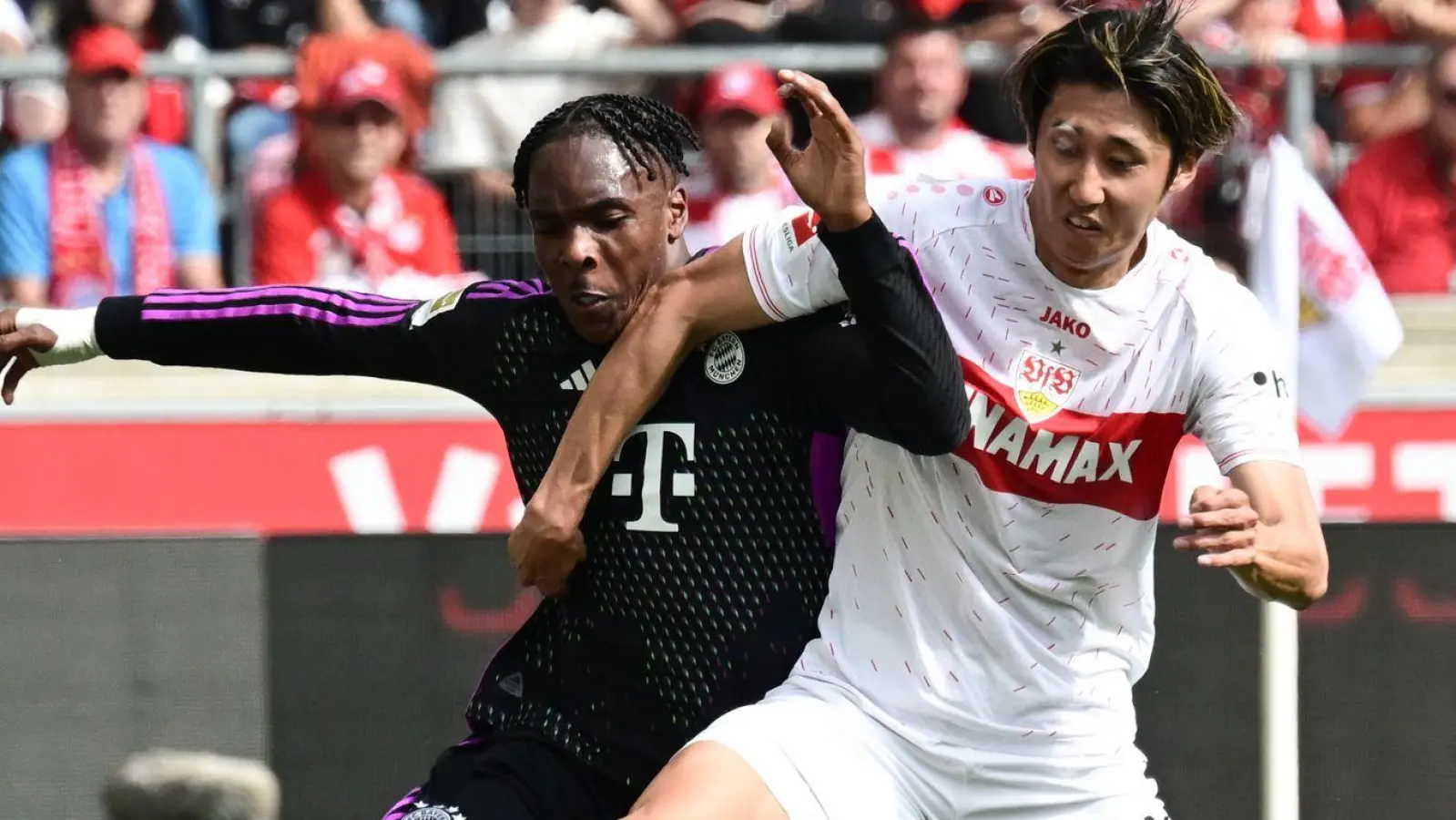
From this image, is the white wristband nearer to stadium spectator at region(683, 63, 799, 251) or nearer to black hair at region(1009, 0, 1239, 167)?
black hair at region(1009, 0, 1239, 167)

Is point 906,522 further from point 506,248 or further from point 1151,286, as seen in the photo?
point 506,248

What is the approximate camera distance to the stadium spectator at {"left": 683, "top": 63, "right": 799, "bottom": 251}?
24.9ft

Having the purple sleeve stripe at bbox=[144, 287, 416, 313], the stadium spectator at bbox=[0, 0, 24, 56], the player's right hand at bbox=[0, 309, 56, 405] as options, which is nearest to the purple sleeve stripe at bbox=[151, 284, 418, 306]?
the purple sleeve stripe at bbox=[144, 287, 416, 313]

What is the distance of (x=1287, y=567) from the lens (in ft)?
11.3

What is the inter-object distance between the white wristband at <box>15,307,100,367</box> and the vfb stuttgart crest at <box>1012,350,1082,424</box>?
5.58ft

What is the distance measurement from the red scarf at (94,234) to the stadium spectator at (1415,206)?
4.13 m

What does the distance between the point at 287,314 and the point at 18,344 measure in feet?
1.58

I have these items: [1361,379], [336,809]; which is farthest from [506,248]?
[336,809]

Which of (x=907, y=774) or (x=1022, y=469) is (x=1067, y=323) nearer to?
(x=1022, y=469)

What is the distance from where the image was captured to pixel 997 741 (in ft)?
12.3

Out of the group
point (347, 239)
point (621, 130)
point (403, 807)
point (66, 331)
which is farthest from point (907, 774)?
point (347, 239)

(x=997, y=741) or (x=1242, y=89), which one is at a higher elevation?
(x=1242, y=89)

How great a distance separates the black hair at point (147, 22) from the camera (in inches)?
318

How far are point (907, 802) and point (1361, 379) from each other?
2.90 meters
